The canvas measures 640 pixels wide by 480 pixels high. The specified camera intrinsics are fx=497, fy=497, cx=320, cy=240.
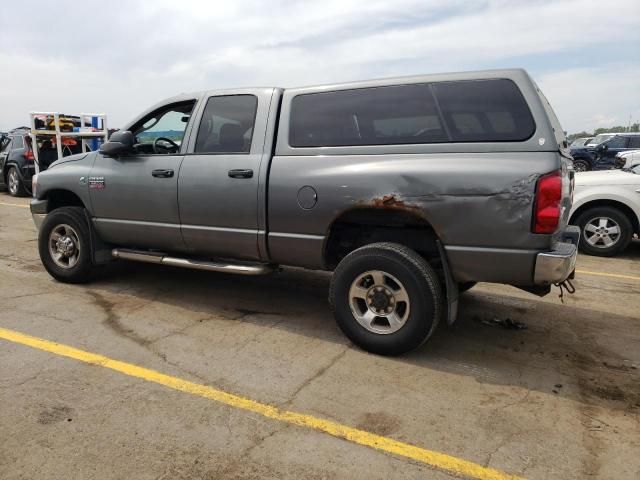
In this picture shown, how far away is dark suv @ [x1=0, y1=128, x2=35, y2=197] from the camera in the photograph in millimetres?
13164

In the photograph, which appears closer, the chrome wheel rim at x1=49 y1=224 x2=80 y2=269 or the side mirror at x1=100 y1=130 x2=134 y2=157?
the side mirror at x1=100 y1=130 x2=134 y2=157

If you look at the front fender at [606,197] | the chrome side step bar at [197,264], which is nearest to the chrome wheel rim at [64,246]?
the chrome side step bar at [197,264]

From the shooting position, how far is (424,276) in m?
3.39

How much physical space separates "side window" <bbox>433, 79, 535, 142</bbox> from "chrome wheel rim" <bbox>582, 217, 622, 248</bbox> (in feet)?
15.8

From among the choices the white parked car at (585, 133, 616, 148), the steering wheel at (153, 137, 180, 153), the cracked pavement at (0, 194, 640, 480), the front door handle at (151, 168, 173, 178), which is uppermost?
the white parked car at (585, 133, 616, 148)

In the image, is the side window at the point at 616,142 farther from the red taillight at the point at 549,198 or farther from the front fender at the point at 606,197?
the red taillight at the point at 549,198

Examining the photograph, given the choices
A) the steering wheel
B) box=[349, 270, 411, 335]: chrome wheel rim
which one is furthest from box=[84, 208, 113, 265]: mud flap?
box=[349, 270, 411, 335]: chrome wheel rim

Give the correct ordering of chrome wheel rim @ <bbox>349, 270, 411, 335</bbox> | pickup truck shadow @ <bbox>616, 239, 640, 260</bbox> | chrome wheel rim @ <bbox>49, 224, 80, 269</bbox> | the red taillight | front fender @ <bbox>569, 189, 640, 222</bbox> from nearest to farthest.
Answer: the red taillight < chrome wheel rim @ <bbox>349, 270, 411, 335</bbox> < chrome wheel rim @ <bbox>49, 224, 80, 269</bbox> < front fender @ <bbox>569, 189, 640, 222</bbox> < pickup truck shadow @ <bbox>616, 239, 640, 260</bbox>

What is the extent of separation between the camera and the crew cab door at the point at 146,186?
4.51 m

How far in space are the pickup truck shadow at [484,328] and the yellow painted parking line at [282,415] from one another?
977mm

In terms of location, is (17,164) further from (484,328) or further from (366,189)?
(484,328)

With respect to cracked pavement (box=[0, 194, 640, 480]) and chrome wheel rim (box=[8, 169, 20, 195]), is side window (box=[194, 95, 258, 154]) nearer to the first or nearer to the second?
cracked pavement (box=[0, 194, 640, 480])

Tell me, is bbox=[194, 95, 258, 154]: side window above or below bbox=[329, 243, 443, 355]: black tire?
above

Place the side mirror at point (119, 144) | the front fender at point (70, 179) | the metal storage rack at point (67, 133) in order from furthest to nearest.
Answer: the metal storage rack at point (67, 133)
the front fender at point (70, 179)
the side mirror at point (119, 144)
